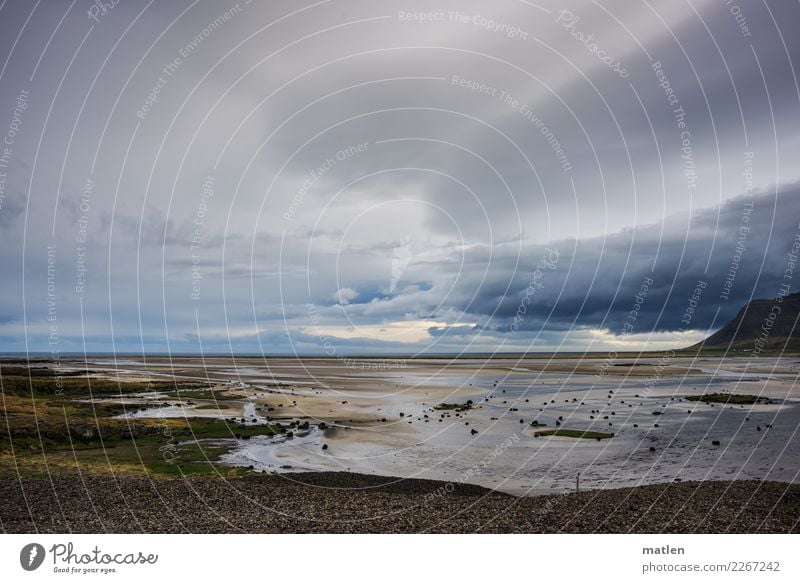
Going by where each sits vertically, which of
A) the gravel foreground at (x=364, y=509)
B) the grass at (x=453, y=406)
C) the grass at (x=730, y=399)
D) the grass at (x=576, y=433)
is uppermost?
the gravel foreground at (x=364, y=509)

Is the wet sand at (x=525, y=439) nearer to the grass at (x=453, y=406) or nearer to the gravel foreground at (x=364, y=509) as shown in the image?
the grass at (x=453, y=406)

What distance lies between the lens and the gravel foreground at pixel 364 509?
18.0 meters

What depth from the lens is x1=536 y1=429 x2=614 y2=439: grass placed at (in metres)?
42.6

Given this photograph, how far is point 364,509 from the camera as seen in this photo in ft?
66.0

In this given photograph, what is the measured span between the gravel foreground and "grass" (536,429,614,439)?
59.7 feet

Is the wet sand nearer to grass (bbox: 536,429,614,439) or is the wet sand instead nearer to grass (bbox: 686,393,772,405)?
grass (bbox: 536,429,614,439)

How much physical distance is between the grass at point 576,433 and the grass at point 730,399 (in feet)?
100.0
